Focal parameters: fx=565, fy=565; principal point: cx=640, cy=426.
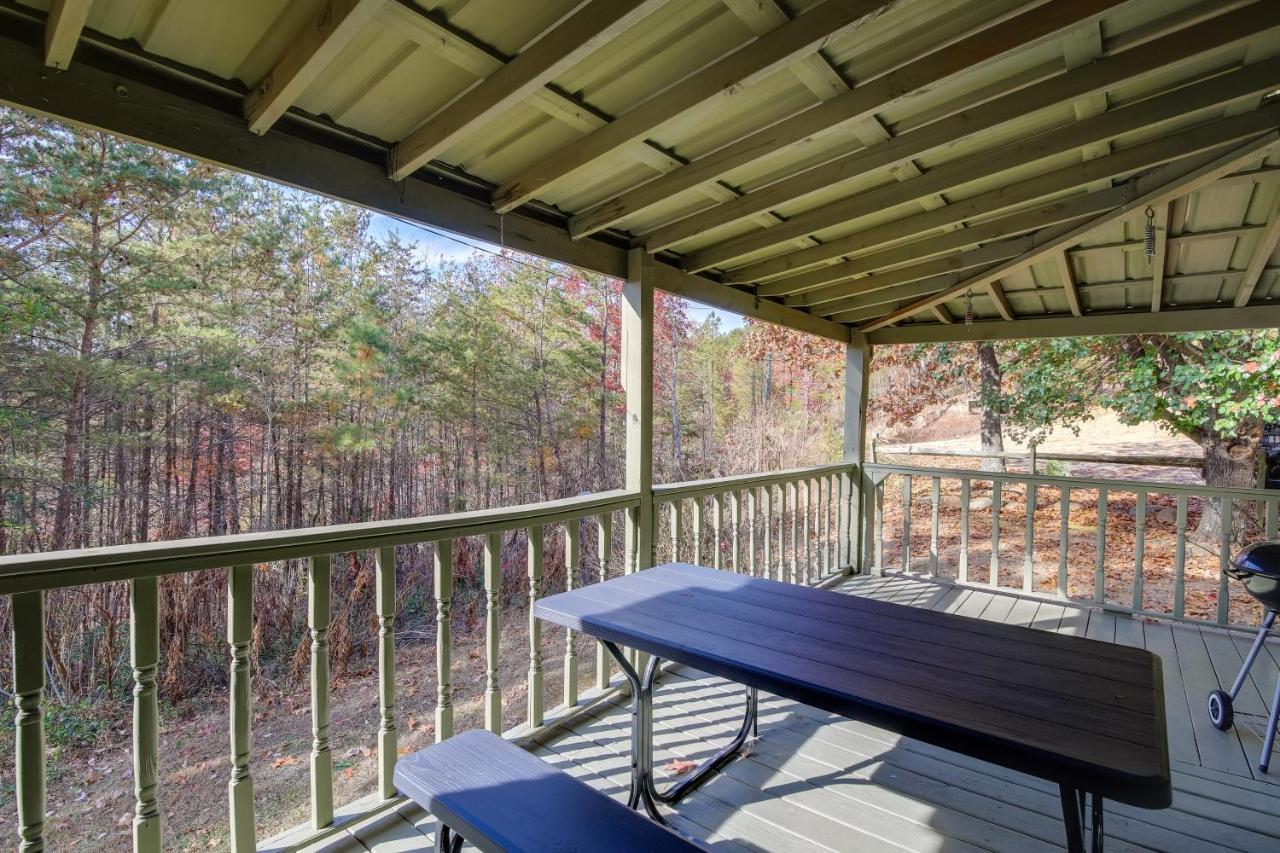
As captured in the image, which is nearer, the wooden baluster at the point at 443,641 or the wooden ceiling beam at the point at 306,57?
the wooden ceiling beam at the point at 306,57

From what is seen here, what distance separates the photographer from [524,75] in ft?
4.99

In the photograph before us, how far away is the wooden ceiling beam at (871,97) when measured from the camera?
147cm

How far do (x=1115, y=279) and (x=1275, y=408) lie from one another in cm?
372

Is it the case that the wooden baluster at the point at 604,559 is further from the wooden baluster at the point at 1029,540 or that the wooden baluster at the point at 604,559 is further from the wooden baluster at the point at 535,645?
the wooden baluster at the point at 1029,540

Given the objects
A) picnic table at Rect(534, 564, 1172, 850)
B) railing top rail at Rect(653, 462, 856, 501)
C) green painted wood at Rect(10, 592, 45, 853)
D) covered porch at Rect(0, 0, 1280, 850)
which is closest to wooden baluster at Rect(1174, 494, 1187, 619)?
covered porch at Rect(0, 0, 1280, 850)

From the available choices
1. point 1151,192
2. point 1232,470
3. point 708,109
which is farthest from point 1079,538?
point 708,109

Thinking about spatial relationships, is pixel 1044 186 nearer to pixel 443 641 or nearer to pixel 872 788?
pixel 872 788

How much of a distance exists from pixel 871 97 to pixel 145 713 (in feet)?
8.62

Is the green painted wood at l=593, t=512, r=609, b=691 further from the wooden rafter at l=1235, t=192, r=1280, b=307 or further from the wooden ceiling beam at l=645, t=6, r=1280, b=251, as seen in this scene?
the wooden rafter at l=1235, t=192, r=1280, b=307

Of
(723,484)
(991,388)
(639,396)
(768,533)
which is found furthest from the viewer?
(991,388)

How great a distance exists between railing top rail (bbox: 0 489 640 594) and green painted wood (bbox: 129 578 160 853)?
0.25ft

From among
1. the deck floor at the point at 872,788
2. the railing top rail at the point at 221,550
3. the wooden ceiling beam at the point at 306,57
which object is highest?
the wooden ceiling beam at the point at 306,57

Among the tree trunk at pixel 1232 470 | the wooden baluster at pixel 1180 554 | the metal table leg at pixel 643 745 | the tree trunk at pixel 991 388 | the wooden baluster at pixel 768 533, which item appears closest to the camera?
the metal table leg at pixel 643 745

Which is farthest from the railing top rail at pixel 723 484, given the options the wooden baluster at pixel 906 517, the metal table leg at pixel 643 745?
the metal table leg at pixel 643 745
